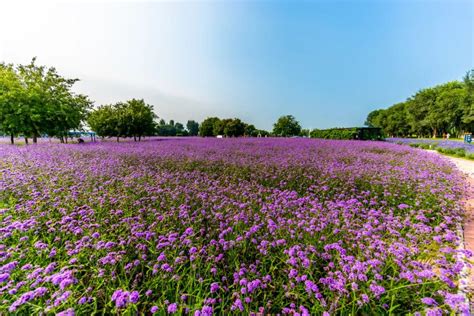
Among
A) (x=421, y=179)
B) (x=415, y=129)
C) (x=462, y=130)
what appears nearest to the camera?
(x=421, y=179)

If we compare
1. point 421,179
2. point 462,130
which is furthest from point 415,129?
point 421,179

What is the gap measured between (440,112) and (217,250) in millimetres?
63554

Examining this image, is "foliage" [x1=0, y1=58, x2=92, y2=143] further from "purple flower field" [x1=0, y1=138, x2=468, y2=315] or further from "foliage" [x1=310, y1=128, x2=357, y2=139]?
"foliage" [x1=310, y1=128, x2=357, y2=139]

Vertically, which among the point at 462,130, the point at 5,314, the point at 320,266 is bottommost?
the point at 320,266

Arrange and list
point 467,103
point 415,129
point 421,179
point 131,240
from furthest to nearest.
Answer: point 415,129, point 467,103, point 421,179, point 131,240

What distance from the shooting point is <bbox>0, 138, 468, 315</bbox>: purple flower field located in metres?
1.59

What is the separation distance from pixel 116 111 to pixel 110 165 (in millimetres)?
23571

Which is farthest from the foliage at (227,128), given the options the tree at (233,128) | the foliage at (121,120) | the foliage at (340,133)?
the foliage at (121,120)

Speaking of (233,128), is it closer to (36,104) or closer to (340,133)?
(340,133)

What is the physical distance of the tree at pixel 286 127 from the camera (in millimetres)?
58037

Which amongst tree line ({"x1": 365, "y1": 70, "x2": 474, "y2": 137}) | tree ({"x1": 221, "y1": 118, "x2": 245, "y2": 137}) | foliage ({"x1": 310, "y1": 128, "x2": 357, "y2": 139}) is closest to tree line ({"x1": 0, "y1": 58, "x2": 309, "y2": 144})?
tree ({"x1": 221, "y1": 118, "x2": 245, "y2": 137})

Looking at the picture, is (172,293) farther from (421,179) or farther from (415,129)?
(415,129)

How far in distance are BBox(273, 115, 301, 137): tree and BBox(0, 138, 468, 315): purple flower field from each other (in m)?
54.3

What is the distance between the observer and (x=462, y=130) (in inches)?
1875
